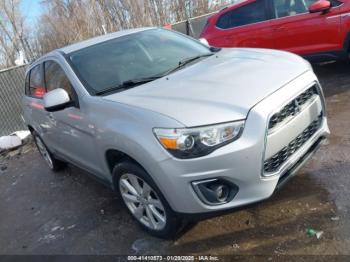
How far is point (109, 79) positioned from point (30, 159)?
3881 millimetres

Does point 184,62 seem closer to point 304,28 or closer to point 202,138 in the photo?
point 202,138

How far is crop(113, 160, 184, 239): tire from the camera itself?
10.1ft

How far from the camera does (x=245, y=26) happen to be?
720 centimetres

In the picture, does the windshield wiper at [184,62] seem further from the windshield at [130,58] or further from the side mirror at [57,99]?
the side mirror at [57,99]

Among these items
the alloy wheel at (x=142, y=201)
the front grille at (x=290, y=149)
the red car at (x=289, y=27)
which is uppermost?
the red car at (x=289, y=27)

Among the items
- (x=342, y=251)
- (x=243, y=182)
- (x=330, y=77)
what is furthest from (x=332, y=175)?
(x=330, y=77)

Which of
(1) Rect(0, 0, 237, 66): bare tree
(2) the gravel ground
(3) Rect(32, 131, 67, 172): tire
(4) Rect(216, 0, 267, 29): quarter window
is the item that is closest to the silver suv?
(2) the gravel ground

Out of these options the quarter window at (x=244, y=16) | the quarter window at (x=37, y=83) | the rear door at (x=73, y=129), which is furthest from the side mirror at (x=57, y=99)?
the quarter window at (x=244, y=16)

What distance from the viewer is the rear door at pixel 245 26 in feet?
22.8

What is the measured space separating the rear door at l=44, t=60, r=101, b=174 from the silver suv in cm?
2

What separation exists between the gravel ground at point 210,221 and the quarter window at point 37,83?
4.13 ft

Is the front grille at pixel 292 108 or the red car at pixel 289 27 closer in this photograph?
the front grille at pixel 292 108

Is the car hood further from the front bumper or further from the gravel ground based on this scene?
the gravel ground

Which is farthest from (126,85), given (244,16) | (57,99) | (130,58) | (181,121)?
(244,16)
